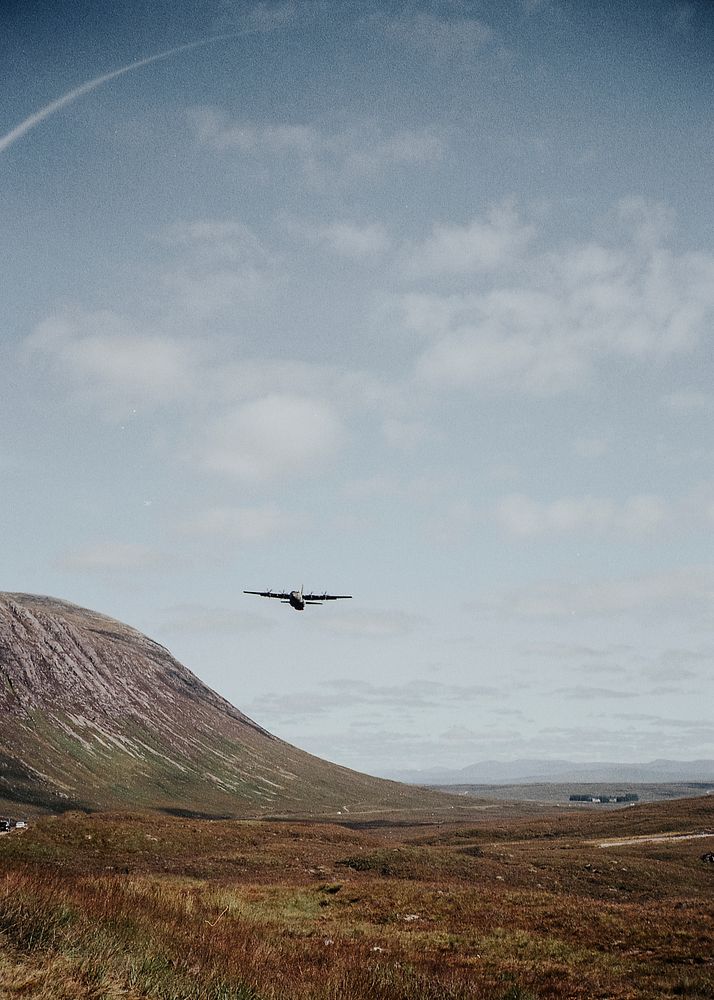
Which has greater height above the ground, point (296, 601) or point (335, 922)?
point (296, 601)

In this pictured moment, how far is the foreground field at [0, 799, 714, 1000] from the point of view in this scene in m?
12.0

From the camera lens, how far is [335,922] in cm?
2611

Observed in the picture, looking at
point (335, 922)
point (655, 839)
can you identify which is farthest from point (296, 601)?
point (655, 839)

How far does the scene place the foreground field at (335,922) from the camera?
39.4 ft

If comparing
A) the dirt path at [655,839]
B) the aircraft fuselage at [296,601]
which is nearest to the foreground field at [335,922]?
the dirt path at [655,839]

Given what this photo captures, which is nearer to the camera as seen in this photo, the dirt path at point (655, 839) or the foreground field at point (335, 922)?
the foreground field at point (335, 922)

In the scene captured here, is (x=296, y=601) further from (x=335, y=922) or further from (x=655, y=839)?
(x=655, y=839)

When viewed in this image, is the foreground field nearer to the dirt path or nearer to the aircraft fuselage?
the dirt path

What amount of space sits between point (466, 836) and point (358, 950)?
74570 millimetres

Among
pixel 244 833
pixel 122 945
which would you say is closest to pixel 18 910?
pixel 122 945

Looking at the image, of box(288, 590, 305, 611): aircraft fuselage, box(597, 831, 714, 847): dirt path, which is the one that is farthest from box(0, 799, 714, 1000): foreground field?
box(288, 590, 305, 611): aircraft fuselage

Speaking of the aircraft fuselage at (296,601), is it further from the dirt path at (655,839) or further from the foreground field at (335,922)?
the dirt path at (655,839)

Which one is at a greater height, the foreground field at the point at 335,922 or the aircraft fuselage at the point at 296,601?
the aircraft fuselage at the point at 296,601

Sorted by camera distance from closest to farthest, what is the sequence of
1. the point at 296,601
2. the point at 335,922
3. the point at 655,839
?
the point at 335,922 → the point at 296,601 → the point at 655,839
